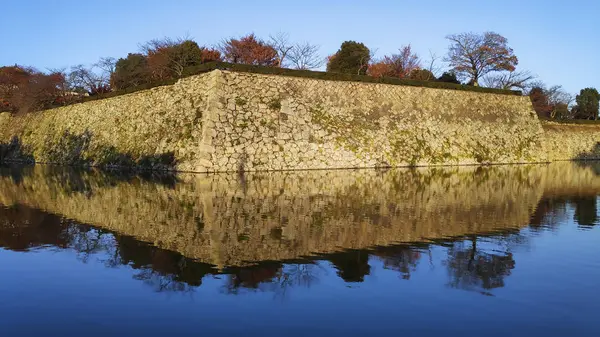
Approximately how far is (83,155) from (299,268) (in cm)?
3072

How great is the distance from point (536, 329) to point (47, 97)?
148 ft

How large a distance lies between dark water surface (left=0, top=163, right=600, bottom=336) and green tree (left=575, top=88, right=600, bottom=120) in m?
58.0

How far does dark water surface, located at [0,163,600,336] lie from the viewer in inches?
177

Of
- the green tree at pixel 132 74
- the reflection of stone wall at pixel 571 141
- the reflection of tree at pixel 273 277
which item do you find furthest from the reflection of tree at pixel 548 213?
the reflection of stone wall at pixel 571 141

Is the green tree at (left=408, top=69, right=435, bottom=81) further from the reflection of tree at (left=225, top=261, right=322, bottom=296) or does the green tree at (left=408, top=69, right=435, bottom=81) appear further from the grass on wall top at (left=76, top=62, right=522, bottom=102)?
the reflection of tree at (left=225, top=261, right=322, bottom=296)

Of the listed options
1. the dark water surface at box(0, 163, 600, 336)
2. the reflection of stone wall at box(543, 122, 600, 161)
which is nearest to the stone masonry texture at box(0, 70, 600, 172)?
the reflection of stone wall at box(543, 122, 600, 161)

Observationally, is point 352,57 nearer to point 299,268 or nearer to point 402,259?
point 402,259

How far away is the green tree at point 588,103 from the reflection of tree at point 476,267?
64739 mm

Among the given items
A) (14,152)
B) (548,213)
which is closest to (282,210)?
(548,213)

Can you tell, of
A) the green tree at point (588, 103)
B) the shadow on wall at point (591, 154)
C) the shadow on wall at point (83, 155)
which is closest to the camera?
the shadow on wall at point (83, 155)

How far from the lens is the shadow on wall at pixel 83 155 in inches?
1013

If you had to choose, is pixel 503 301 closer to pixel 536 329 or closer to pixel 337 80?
pixel 536 329

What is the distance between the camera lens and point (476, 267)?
6.40 m

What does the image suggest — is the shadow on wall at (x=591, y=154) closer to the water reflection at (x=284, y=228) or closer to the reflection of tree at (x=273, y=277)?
the water reflection at (x=284, y=228)
